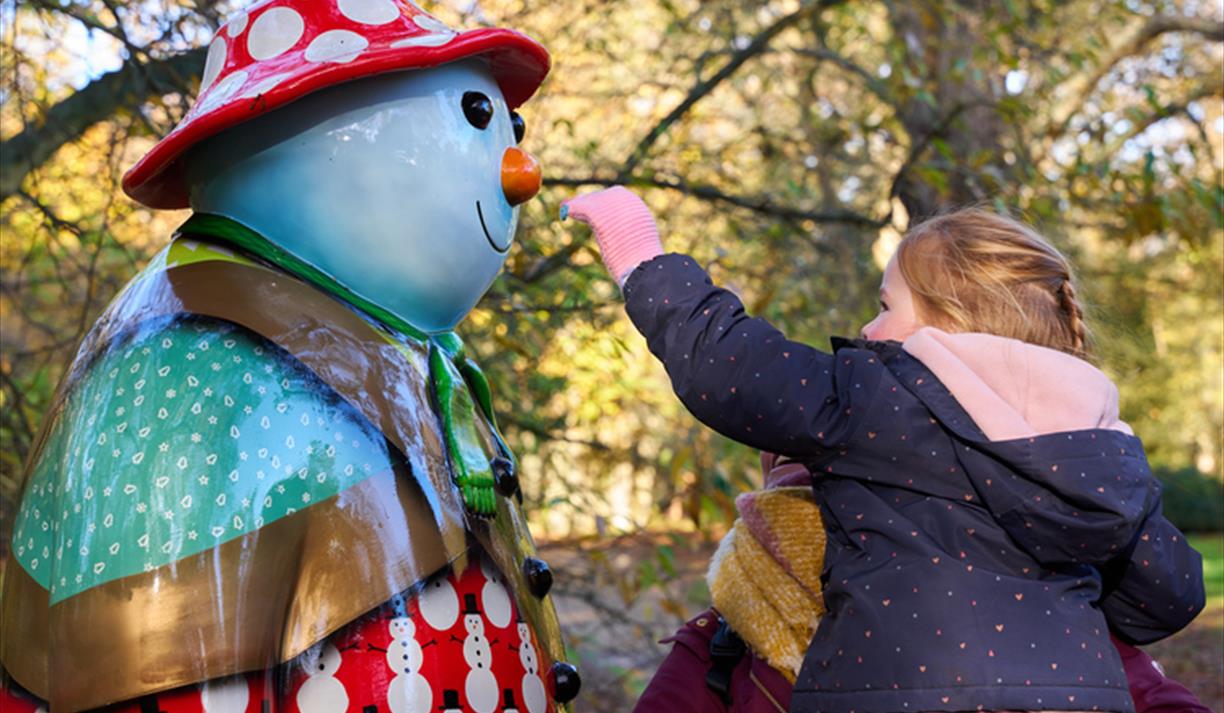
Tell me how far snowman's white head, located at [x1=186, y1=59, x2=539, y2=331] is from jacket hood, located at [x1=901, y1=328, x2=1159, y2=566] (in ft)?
2.58

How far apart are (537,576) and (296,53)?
2.99ft

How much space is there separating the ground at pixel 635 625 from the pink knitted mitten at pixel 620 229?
8.15ft

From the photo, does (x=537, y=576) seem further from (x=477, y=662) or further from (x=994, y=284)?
(x=994, y=284)

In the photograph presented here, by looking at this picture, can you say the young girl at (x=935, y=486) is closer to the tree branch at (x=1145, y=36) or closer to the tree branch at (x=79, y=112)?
the tree branch at (x=79, y=112)

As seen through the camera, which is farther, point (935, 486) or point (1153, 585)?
point (1153, 585)

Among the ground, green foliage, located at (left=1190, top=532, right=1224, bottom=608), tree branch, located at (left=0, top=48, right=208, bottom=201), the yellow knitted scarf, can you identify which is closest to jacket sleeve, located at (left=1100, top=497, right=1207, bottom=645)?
the yellow knitted scarf

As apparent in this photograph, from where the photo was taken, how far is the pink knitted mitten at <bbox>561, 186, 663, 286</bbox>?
2.16 meters

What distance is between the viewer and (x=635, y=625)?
5625 millimetres

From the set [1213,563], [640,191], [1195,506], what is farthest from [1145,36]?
[640,191]

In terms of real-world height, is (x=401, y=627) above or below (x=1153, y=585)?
above

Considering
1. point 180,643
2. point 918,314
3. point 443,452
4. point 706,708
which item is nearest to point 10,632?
point 180,643

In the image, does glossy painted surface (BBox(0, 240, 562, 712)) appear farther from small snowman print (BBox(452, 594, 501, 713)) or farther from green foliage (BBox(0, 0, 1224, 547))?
green foliage (BBox(0, 0, 1224, 547))

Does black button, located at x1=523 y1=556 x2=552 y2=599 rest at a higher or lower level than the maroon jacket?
higher

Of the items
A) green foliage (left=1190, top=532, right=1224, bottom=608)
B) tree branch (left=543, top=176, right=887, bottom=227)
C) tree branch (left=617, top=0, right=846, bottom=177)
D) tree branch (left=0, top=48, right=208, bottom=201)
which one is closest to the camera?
→ tree branch (left=0, top=48, right=208, bottom=201)
